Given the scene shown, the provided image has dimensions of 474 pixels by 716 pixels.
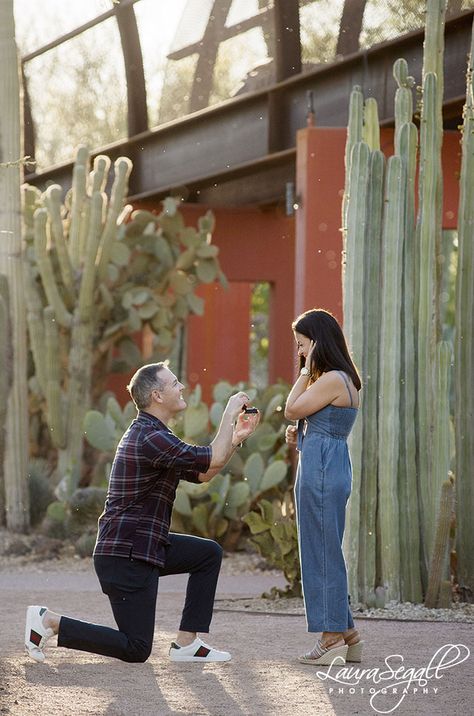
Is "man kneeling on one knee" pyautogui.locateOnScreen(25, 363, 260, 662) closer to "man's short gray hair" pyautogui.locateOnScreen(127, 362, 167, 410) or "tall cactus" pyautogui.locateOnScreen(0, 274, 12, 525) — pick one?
"man's short gray hair" pyautogui.locateOnScreen(127, 362, 167, 410)

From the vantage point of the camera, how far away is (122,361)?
11109 millimetres

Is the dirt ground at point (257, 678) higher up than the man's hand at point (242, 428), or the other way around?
the man's hand at point (242, 428)

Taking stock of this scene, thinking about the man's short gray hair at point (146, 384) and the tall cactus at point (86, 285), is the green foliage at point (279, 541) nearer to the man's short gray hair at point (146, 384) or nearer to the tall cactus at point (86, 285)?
the man's short gray hair at point (146, 384)

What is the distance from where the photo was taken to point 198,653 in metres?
4.95

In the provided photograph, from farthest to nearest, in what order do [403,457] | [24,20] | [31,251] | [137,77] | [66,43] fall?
1. [24,20]
2. [66,43]
3. [137,77]
4. [31,251]
5. [403,457]

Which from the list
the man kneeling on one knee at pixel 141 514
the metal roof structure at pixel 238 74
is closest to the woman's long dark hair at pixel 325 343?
the man kneeling on one knee at pixel 141 514

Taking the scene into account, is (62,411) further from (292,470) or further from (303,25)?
(303,25)

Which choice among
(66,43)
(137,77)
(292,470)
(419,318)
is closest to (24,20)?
(66,43)

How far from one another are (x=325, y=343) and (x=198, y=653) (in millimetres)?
1223

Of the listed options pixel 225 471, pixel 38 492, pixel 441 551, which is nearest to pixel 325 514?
pixel 441 551

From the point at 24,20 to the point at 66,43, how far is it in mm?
6979

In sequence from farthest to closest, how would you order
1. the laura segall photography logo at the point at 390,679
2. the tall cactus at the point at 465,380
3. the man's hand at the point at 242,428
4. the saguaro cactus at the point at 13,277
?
1. the saguaro cactus at the point at 13,277
2. the tall cactus at the point at 465,380
3. the man's hand at the point at 242,428
4. the laura segall photography logo at the point at 390,679

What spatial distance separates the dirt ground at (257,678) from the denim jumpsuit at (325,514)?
0.20m

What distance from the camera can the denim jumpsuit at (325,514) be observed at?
487 centimetres
